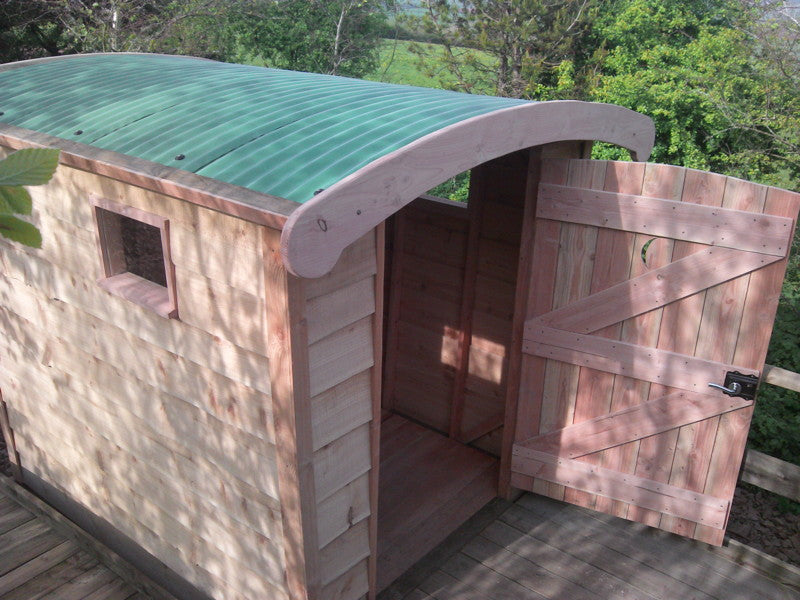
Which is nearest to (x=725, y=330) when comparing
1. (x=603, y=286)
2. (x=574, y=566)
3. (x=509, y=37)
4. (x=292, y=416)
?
(x=603, y=286)

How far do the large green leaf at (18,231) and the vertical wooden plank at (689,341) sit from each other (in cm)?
317

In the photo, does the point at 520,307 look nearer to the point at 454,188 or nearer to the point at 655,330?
the point at 655,330

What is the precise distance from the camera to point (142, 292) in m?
3.29

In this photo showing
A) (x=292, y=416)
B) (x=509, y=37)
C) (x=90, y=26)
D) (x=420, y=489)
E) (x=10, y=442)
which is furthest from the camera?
(x=509, y=37)

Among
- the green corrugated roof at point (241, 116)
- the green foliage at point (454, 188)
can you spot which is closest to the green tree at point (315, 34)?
the green foliage at point (454, 188)

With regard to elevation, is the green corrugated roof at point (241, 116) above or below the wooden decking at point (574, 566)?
above

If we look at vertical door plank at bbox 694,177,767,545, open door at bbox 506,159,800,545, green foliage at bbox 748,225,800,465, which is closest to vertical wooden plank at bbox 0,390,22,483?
open door at bbox 506,159,800,545

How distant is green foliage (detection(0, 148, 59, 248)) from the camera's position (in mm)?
1088

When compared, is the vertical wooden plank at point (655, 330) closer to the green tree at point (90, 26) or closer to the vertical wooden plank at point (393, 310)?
the vertical wooden plank at point (393, 310)

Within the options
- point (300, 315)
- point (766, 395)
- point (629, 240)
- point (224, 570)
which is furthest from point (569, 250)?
point (766, 395)

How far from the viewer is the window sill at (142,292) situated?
10.3ft

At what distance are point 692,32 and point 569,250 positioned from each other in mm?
13321

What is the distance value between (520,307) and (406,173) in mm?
1824

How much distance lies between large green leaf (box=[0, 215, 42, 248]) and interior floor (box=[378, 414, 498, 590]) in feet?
10.6
